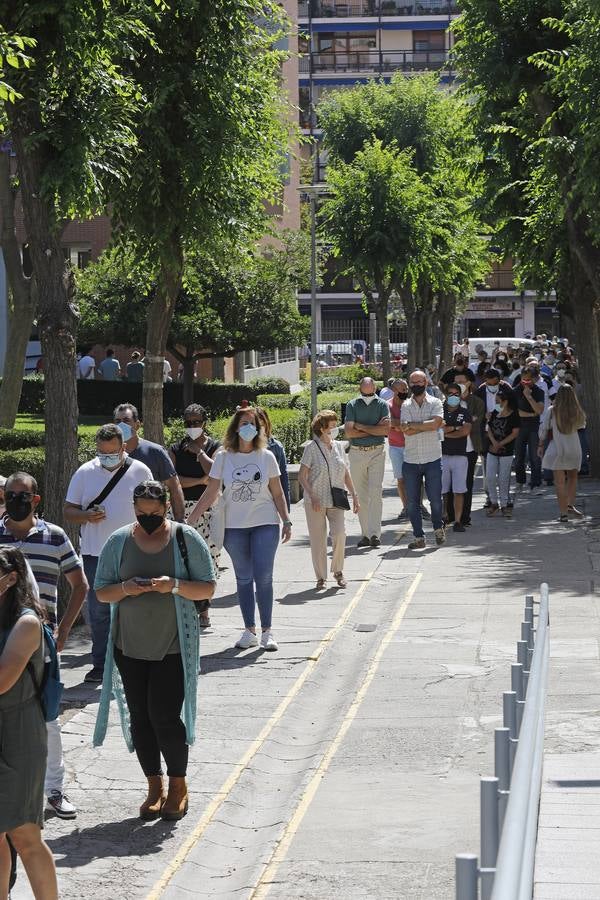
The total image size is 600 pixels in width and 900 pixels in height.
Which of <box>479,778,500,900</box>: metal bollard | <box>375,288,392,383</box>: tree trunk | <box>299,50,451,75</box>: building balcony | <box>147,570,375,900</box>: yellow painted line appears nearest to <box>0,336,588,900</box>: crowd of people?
<box>147,570,375,900</box>: yellow painted line

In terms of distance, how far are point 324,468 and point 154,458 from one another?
3.24 m

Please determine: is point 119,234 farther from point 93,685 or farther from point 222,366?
point 222,366

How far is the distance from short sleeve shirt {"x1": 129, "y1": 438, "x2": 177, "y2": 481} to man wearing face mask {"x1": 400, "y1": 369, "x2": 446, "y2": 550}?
18.1 ft

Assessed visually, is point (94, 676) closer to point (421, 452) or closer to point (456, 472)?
point (421, 452)

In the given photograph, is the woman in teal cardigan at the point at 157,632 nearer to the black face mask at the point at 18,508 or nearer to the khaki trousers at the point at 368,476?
the black face mask at the point at 18,508

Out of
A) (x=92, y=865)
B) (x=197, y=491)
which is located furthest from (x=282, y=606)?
(x=92, y=865)

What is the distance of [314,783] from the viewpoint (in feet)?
25.7

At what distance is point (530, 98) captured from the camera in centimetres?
2200

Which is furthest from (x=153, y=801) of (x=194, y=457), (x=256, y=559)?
(x=194, y=457)

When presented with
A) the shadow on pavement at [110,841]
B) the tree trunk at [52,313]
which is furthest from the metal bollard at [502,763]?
the tree trunk at [52,313]

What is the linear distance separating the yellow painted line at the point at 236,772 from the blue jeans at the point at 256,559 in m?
0.56

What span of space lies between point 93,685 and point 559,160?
42.8 feet

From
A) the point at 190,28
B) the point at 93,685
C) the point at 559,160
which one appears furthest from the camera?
the point at 559,160

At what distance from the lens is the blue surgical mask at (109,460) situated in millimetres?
9570
